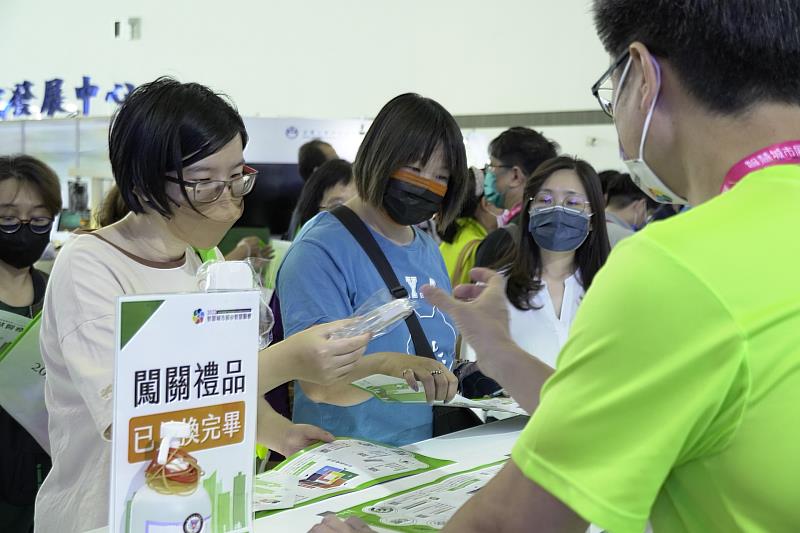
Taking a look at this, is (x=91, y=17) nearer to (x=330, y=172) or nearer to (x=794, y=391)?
(x=330, y=172)

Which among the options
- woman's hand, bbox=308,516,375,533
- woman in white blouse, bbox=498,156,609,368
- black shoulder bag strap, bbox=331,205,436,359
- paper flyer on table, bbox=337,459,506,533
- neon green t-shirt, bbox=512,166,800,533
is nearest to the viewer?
neon green t-shirt, bbox=512,166,800,533

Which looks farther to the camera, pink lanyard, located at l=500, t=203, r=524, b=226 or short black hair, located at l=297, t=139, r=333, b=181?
short black hair, located at l=297, t=139, r=333, b=181

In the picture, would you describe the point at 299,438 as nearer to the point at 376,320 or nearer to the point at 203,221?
the point at 376,320

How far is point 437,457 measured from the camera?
2.00 m

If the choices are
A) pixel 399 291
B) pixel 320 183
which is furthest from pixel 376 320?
pixel 320 183

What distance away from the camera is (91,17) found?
1308cm

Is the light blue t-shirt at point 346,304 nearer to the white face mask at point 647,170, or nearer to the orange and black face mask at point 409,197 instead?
the orange and black face mask at point 409,197

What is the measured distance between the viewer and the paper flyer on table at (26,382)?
2092 millimetres

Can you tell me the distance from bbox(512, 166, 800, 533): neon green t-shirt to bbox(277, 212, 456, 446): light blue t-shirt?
1325 millimetres

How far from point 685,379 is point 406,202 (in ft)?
5.25

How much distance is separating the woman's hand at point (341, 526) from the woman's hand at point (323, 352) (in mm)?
333

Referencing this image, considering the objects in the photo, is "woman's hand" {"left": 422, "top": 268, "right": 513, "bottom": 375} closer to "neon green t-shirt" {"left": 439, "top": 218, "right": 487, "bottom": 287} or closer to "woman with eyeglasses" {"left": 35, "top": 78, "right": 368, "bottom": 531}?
"woman with eyeglasses" {"left": 35, "top": 78, "right": 368, "bottom": 531}

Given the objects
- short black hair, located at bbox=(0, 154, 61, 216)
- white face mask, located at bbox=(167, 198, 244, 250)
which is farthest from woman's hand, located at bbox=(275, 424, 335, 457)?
short black hair, located at bbox=(0, 154, 61, 216)

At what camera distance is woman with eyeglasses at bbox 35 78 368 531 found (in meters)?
1.51
